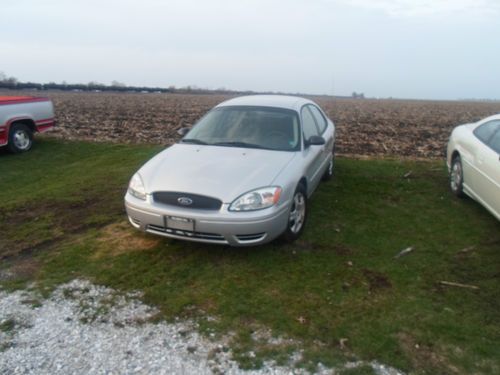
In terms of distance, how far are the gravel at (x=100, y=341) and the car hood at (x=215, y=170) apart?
1.23m

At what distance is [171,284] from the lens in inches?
157

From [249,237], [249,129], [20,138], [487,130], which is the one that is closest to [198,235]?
[249,237]

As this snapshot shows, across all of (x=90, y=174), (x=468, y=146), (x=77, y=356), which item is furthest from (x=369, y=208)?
(x=90, y=174)

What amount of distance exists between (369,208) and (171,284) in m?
3.36

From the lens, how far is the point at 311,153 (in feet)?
18.2

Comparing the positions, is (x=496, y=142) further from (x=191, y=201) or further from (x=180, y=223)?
(x=180, y=223)

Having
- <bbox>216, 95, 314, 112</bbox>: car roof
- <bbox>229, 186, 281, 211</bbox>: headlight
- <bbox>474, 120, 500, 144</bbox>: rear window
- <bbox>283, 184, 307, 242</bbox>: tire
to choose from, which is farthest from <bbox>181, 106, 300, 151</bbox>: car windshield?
<bbox>474, 120, 500, 144</bbox>: rear window

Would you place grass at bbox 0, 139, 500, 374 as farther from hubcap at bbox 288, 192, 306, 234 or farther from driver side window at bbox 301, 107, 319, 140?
driver side window at bbox 301, 107, 319, 140

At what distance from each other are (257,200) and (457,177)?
13.1ft

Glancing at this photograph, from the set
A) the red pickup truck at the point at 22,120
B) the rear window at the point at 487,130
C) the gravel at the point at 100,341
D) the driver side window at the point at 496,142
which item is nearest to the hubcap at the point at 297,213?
the gravel at the point at 100,341

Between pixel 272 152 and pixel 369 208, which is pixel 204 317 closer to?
pixel 272 152

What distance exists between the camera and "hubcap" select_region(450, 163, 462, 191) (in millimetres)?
6609

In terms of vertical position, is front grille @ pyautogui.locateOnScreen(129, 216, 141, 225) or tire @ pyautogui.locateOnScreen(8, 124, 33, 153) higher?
tire @ pyautogui.locateOnScreen(8, 124, 33, 153)

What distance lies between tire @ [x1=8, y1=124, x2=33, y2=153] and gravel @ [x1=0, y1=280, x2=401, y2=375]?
7.07 metres
